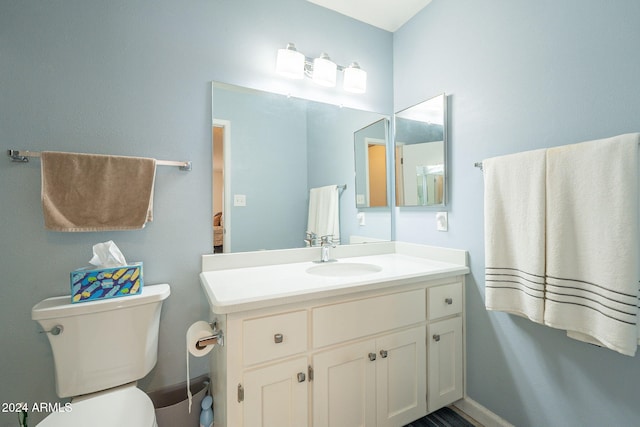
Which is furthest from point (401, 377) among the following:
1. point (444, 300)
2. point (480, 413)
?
point (480, 413)

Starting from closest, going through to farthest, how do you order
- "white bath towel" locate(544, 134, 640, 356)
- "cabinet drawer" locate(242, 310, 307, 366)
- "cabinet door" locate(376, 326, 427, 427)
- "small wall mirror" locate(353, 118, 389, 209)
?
"white bath towel" locate(544, 134, 640, 356), "cabinet drawer" locate(242, 310, 307, 366), "cabinet door" locate(376, 326, 427, 427), "small wall mirror" locate(353, 118, 389, 209)

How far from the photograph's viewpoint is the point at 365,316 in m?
1.21

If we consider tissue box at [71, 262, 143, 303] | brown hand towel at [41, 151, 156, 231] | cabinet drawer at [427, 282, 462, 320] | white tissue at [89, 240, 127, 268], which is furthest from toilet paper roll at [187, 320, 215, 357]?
cabinet drawer at [427, 282, 462, 320]

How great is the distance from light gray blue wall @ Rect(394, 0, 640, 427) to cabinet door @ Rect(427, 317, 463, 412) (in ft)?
0.29

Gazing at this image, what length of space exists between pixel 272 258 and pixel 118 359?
0.79 metres

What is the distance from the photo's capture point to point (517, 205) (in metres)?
1.19

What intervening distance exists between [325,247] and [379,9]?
158 centimetres

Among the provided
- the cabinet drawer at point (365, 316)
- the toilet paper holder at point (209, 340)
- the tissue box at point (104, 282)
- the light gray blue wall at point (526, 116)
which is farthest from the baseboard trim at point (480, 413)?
the tissue box at point (104, 282)

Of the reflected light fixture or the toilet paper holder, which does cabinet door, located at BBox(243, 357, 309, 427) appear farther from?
the reflected light fixture

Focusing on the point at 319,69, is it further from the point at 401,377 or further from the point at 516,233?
the point at 401,377

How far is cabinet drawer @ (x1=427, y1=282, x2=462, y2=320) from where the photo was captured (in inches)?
55.1

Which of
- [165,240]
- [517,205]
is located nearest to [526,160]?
[517,205]

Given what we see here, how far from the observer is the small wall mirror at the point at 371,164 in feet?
6.25

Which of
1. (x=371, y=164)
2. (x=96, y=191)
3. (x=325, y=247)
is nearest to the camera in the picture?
(x=96, y=191)
